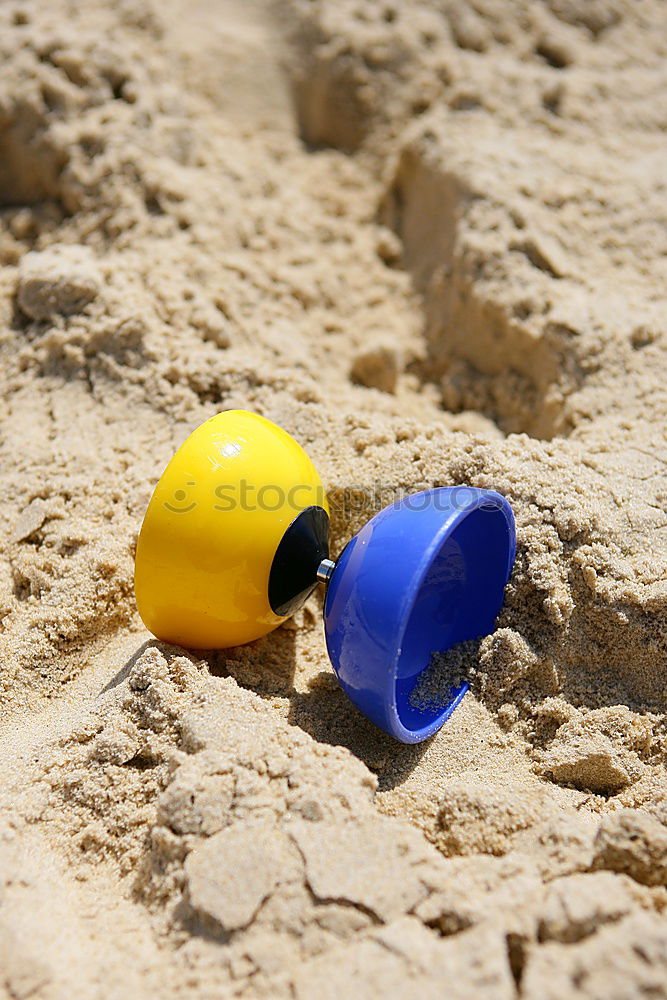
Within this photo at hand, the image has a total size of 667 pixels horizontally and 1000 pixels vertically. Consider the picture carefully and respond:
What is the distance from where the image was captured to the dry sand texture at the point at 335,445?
5.24ft

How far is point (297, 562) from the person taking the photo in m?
2.14

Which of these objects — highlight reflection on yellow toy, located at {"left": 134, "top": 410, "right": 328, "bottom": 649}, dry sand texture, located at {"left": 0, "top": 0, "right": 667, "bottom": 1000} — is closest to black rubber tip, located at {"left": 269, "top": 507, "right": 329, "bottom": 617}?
highlight reflection on yellow toy, located at {"left": 134, "top": 410, "right": 328, "bottom": 649}

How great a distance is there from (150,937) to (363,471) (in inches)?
52.9

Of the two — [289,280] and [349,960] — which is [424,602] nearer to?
[349,960]

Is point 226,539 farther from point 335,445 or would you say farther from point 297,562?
point 335,445

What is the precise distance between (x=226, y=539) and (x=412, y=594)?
464mm

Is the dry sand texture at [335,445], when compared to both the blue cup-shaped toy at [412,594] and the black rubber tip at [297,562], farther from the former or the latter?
the black rubber tip at [297,562]

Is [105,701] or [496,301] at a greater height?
[496,301]

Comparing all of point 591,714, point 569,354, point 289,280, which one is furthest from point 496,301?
point 591,714

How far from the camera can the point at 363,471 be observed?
251 cm

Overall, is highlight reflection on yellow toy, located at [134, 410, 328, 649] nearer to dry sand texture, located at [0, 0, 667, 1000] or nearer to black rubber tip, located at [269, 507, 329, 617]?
black rubber tip, located at [269, 507, 329, 617]

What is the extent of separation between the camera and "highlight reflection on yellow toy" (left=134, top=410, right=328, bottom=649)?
6.61ft

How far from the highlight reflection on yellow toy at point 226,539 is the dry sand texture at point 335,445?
145 millimetres

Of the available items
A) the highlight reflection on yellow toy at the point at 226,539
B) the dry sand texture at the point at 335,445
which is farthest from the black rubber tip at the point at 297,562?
the dry sand texture at the point at 335,445
